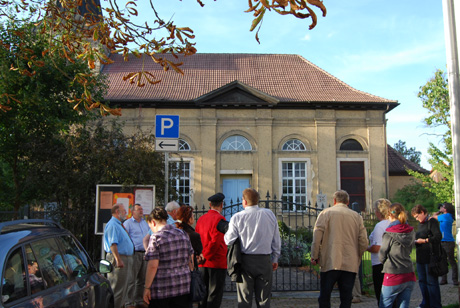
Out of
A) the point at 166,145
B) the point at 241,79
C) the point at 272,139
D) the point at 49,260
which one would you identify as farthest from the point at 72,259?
the point at 241,79

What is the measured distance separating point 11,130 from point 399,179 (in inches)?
852

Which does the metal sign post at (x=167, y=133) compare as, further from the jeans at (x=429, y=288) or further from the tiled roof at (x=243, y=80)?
the tiled roof at (x=243, y=80)

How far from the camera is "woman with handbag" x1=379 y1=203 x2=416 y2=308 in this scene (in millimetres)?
6074

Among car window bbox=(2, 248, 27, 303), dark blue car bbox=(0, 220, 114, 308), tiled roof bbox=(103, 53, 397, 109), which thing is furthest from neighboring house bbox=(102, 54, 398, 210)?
car window bbox=(2, 248, 27, 303)

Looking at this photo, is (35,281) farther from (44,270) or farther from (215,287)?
(215,287)

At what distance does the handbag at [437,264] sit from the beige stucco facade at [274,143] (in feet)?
50.0

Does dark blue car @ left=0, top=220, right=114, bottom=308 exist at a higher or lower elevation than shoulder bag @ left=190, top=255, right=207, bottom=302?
higher

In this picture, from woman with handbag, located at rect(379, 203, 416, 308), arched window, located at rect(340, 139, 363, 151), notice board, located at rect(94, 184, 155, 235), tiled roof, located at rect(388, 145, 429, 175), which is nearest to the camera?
woman with handbag, located at rect(379, 203, 416, 308)

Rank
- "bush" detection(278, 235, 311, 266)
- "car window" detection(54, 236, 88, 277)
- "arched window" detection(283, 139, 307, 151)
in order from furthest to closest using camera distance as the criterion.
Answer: "arched window" detection(283, 139, 307, 151) < "bush" detection(278, 235, 311, 266) < "car window" detection(54, 236, 88, 277)

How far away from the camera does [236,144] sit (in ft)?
76.4

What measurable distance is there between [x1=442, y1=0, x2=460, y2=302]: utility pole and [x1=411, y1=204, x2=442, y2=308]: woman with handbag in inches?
18.4

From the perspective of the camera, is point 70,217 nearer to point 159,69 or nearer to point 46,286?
point 46,286

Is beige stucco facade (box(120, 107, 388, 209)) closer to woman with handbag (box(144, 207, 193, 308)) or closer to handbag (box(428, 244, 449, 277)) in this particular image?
handbag (box(428, 244, 449, 277))

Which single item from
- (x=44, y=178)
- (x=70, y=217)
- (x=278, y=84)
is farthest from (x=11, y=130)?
(x=278, y=84)
